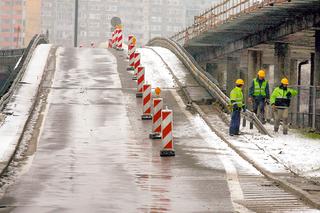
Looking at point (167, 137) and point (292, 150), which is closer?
point (167, 137)

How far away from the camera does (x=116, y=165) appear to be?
56.5 ft

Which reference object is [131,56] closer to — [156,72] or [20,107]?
[156,72]

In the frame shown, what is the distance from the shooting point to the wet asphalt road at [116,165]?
1293 centimetres

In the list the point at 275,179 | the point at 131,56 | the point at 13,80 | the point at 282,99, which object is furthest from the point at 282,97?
the point at 131,56

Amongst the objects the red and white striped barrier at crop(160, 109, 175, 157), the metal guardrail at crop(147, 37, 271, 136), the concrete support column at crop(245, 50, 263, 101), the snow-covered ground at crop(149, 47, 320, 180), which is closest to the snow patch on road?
the metal guardrail at crop(147, 37, 271, 136)

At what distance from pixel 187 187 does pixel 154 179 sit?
109 cm

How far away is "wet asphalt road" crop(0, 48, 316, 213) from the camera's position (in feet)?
42.4

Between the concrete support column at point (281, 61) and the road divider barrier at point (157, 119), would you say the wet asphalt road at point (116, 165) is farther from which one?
the concrete support column at point (281, 61)

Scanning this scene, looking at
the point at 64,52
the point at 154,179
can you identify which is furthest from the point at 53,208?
the point at 64,52

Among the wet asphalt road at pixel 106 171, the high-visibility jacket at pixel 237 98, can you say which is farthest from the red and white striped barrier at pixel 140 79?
the high-visibility jacket at pixel 237 98

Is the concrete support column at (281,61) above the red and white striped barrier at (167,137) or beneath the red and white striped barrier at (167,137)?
above

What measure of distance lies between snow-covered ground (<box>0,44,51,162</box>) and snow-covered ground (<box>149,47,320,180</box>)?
5.35 m

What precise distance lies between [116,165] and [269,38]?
25.6 metres

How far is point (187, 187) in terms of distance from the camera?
14.6 meters
